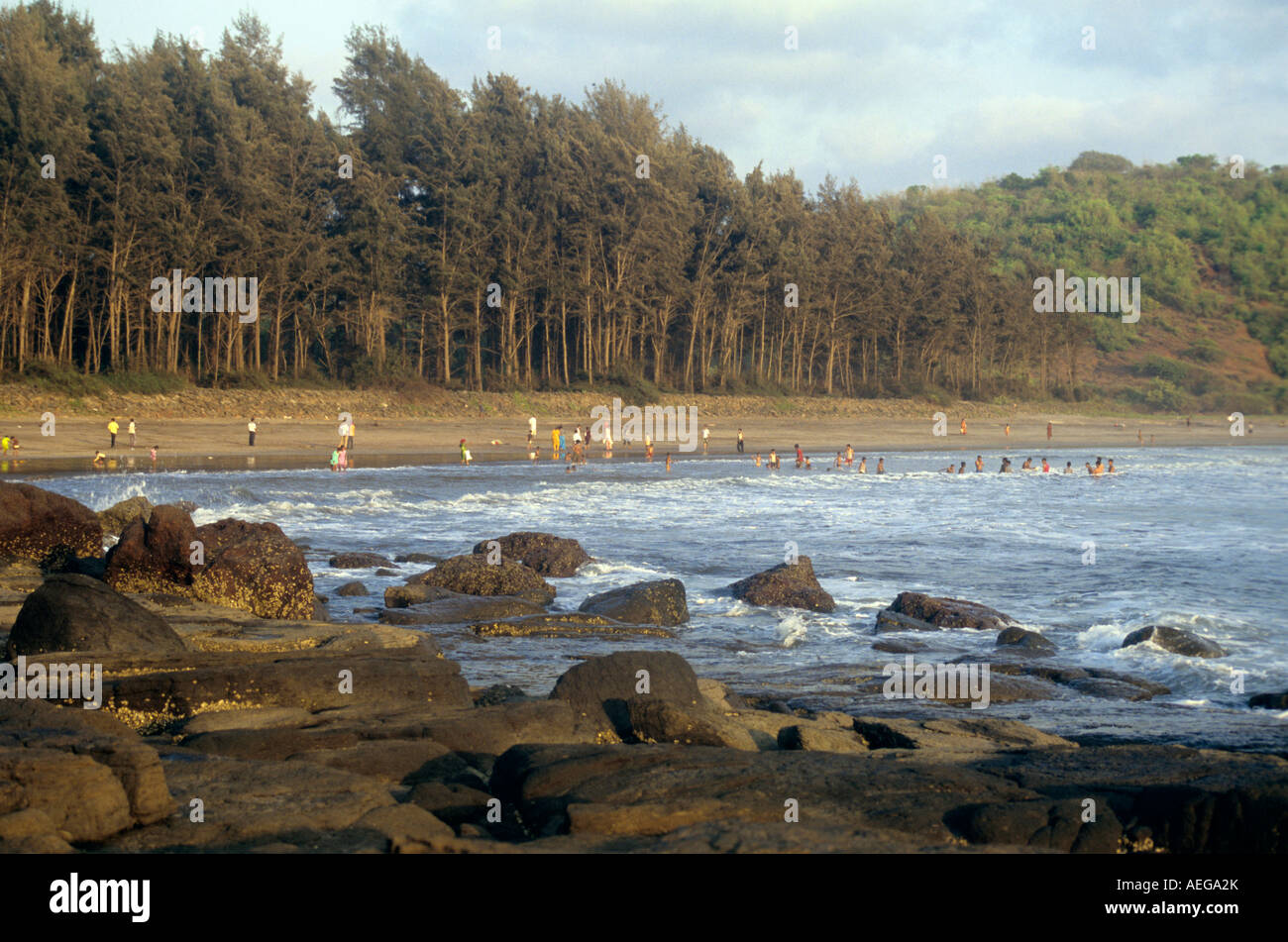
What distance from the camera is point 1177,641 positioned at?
13.5 m

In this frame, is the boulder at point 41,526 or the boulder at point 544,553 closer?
the boulder at point 41,526

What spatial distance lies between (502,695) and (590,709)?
1.52 metres

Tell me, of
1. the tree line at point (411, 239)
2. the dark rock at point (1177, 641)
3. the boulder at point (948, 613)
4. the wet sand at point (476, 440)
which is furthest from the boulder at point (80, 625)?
the tree line at point (411, 239)

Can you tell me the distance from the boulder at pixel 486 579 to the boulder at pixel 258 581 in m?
2.68

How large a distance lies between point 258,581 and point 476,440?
39.2 meters

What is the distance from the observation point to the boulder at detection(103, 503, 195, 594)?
13.5 m

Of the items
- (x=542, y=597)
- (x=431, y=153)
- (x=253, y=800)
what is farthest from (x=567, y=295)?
(x=253, y=800)

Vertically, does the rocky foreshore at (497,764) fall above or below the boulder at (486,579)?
above

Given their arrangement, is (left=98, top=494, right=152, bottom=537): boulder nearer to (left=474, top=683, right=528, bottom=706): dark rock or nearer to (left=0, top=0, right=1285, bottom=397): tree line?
(left=474, top=683, right=528, bottom=706): dark rock

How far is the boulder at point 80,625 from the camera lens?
870cm
